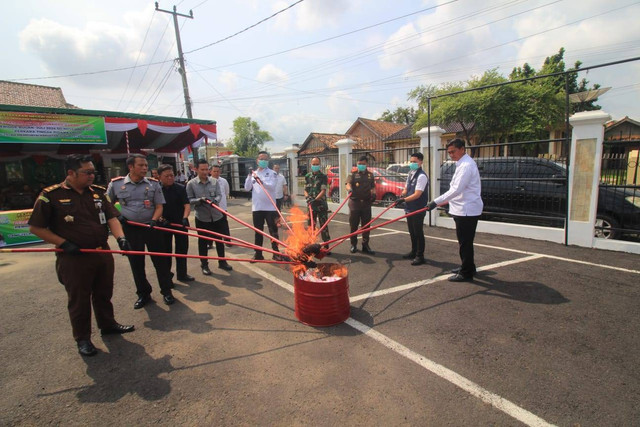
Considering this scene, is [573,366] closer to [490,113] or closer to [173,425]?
[173,425]

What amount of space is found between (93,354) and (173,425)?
1.63 meters

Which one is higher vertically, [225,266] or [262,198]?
[262,198]

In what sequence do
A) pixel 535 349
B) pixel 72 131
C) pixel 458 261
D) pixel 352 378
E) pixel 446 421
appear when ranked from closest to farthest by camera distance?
pixel 446 421 < pixel 352 378 < pixel 535 349 < pixel 458 261 < pixel 72 131

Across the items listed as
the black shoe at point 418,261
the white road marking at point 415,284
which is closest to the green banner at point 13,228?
the white road marking at point 415,284

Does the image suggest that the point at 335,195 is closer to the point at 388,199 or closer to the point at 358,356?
the point at 388,199

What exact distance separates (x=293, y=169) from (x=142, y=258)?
10186 mm

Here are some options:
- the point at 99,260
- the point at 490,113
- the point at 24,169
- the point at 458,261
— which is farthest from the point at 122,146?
the point at 490,113

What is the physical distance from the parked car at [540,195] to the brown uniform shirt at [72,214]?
307 inches

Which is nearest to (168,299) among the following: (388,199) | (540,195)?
(540,195)

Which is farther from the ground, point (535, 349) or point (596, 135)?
point (596, 135)

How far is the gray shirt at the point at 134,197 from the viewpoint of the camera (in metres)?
4.23

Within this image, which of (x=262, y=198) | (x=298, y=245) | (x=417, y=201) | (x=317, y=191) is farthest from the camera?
(x=317, y=191)

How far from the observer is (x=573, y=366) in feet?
9.18

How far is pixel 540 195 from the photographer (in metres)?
7.28
